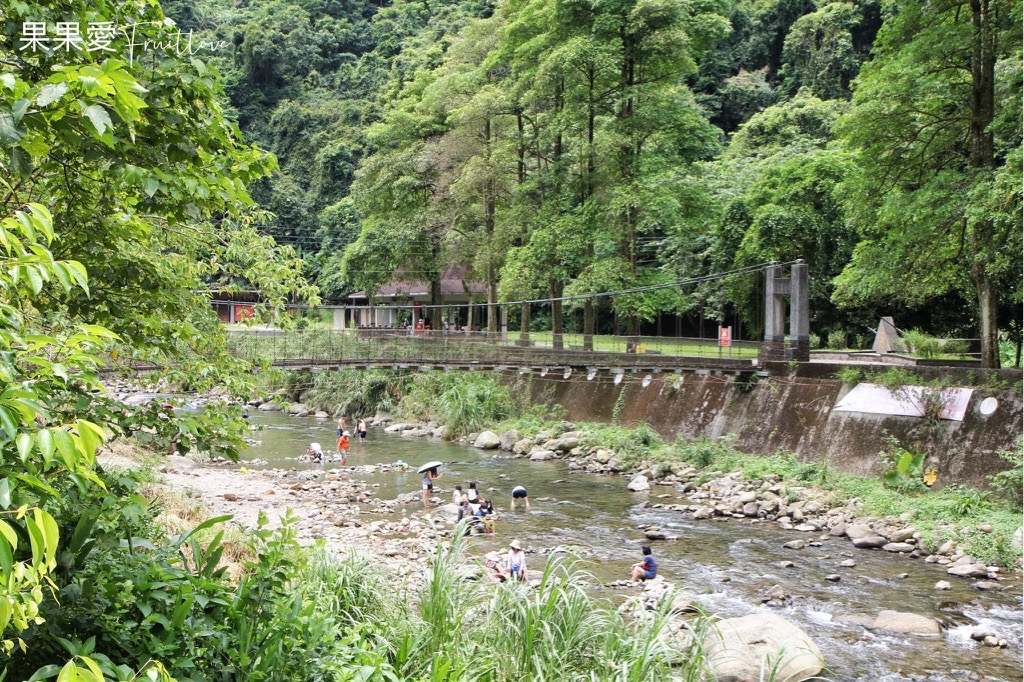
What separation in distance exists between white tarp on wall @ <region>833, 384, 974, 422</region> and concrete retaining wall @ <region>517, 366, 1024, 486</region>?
90 mm

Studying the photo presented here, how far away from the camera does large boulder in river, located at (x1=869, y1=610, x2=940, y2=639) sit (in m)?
6.45

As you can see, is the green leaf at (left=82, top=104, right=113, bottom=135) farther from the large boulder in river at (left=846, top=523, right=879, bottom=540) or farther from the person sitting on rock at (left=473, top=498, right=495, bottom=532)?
the large boulder in river at (left=846, top=523, right=879, bottom=540)

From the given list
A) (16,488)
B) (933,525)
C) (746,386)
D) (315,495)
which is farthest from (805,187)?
(16,488)

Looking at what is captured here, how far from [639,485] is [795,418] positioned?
110 inches

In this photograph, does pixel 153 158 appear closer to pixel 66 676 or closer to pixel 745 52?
pixel 66 676

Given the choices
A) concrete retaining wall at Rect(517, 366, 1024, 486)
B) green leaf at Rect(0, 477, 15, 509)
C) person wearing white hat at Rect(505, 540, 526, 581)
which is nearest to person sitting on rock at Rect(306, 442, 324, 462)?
concrete retaining wall at Rect(517, 366, 1024, 486)

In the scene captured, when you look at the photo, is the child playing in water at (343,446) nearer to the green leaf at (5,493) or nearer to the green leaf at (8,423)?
the green leaf at (5,493)

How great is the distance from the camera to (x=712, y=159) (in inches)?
996

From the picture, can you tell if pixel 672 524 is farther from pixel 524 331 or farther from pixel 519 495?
pixel 524 331

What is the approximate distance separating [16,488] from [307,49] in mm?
41175

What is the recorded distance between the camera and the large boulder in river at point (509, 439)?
51.9 feet

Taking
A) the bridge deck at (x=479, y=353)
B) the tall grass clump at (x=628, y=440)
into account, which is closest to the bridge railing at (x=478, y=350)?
the bridge deck at (x=479, y=353)

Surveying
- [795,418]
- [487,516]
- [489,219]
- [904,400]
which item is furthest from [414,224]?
[904,400]

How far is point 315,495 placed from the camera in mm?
11492
